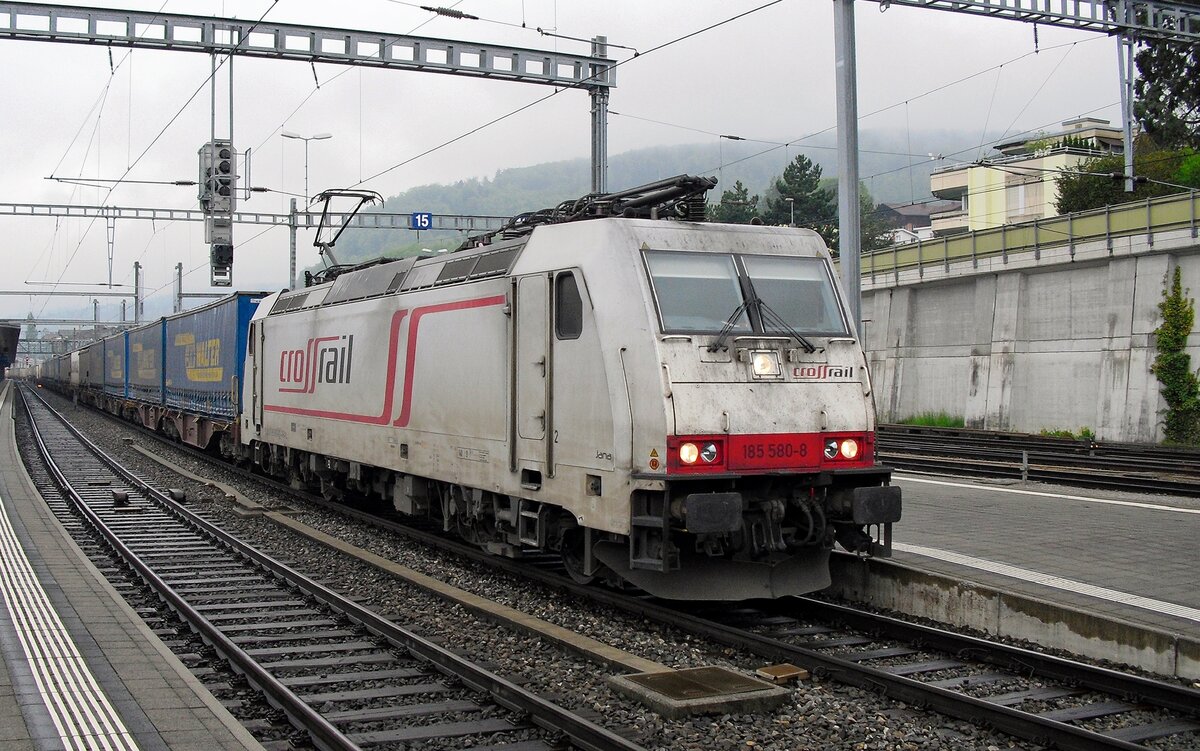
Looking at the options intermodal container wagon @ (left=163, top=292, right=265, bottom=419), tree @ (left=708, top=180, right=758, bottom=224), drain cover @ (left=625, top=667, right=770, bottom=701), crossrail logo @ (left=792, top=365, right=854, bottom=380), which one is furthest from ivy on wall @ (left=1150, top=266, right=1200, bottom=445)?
tree @ (left=708, top=180, right=758, bottom=224)

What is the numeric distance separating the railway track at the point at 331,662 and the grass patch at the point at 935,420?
2960cm

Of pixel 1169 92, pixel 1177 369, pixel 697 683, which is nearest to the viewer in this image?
pixel 697 683

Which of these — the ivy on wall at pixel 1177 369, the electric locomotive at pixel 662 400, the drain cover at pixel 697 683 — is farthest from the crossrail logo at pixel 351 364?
the ivy on wall at pixel 1177 369

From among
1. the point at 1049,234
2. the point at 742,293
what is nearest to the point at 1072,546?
the point at 742,293

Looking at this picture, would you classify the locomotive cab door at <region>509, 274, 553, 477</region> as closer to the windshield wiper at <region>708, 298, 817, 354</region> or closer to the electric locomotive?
the electric locomotive

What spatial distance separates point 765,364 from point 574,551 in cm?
249

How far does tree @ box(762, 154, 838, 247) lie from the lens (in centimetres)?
6356

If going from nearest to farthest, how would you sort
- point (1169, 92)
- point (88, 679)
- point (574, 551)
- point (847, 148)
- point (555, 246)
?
point (88, 679), point (555, 246), point (574, 551), point (847, 148), point (1169, 92)

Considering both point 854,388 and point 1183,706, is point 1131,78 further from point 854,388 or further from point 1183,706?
point 1183,706

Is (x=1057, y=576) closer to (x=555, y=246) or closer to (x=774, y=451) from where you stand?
(x=774, y=451)

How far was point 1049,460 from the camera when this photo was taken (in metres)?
23.6

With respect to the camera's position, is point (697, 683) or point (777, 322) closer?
point (697, 683)

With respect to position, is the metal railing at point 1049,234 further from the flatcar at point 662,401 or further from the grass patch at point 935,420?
the flatcar at point 662,401

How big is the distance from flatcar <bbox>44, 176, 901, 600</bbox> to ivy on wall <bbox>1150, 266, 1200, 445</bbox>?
23.9 metres
